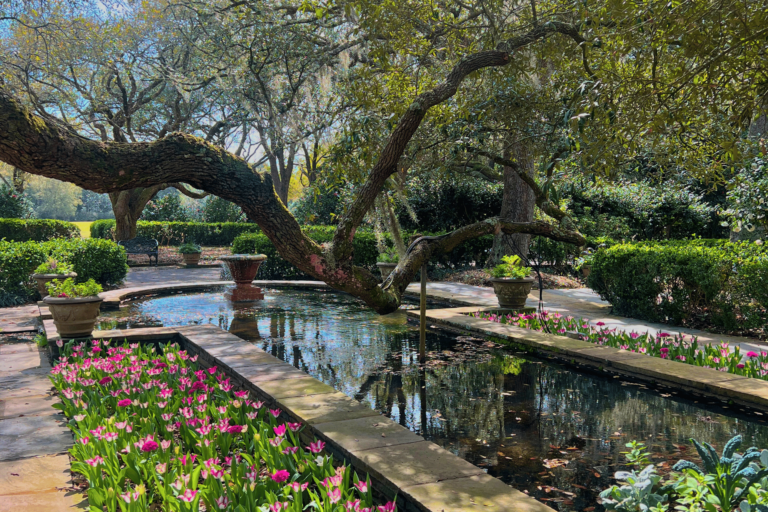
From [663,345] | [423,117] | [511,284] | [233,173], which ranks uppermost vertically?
[423,117]

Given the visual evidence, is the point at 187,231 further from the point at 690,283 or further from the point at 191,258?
the point at 690,283

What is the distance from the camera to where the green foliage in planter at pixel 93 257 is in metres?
10.8

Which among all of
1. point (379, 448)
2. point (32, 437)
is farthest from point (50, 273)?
point (379, 448)

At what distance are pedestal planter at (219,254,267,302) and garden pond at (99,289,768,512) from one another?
108 inches

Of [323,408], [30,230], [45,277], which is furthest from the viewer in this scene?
[30,230]

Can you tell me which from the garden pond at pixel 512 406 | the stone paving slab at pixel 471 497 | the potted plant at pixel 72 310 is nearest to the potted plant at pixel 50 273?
the garden pond at pixel 512 406

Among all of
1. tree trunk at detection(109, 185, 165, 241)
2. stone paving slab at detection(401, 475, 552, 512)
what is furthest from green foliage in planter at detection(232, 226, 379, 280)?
stone paving slab at detection(401, 475, 552, 512)

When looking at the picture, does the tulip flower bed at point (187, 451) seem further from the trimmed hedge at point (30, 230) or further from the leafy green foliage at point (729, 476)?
the trimmed hedge at point (30, 230)

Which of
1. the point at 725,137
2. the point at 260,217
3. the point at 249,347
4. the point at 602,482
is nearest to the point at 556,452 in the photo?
the point at 602,482

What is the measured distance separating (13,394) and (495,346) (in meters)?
4.61

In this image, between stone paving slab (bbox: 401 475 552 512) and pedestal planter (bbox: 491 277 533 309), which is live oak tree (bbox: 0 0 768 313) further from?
stone paving slab (bbox: 401 475 552 512)

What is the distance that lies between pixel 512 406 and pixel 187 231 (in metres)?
23.5

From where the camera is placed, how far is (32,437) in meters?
3.68

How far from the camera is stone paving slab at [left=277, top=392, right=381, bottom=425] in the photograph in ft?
11.8
